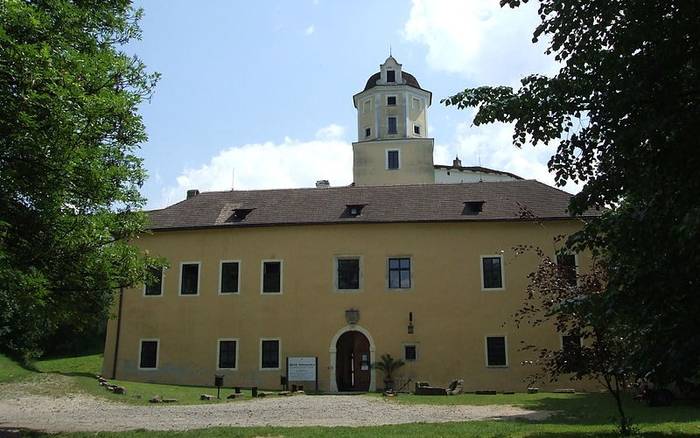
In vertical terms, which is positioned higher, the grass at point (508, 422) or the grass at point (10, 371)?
the grass at point (10, 371)

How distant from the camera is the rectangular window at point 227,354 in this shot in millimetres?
27094

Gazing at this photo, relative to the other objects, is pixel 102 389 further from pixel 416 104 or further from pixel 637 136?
pixel 416 104

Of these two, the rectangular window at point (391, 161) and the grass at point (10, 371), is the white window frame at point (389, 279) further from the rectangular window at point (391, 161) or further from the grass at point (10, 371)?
the rectangular window at point (391, 161)

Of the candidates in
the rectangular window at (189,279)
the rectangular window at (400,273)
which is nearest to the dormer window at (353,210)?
the rectangular window at (400,273)

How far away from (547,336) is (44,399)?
60.8 ft

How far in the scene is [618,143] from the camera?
8.01 metres

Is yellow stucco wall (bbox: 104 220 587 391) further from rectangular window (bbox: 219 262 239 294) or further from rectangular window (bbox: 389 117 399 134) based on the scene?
rectangular window (bbox: 389 117 399 134)

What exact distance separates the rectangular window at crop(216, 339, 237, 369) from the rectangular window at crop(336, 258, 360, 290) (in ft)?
17.2

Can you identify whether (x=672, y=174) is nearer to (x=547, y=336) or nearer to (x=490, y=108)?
(x=490, y=108)

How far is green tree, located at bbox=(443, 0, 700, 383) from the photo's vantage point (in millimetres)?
7754

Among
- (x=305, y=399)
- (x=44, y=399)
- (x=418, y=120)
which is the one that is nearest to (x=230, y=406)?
(x=305, y=399)

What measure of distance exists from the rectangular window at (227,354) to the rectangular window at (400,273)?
7.26 m

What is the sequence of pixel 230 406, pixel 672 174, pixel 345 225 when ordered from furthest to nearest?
1. pixel 345 225
2. pixel 230 406
3. pixel 672 174

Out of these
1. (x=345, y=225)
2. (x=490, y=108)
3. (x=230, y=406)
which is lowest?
(x=230, y=406)
